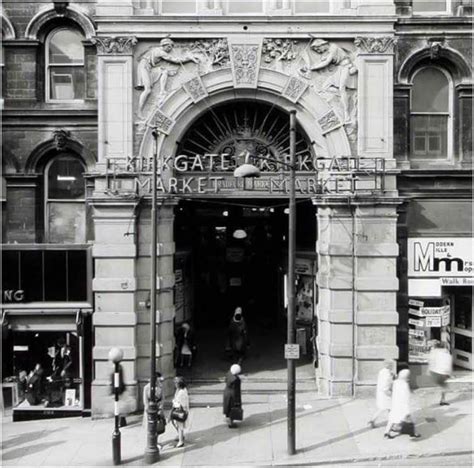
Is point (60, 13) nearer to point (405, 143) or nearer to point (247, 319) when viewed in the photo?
point (405, 143)

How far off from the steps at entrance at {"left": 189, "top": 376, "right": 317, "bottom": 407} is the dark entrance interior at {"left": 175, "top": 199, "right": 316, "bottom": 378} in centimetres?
53

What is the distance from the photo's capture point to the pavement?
13.0 metres

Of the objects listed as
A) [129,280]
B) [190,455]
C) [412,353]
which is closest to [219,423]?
[190,455]

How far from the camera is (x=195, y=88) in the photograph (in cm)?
1664

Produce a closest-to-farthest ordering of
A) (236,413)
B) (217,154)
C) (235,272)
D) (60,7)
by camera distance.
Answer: (236,413) → (60,7) → (217,154) → (235,272)

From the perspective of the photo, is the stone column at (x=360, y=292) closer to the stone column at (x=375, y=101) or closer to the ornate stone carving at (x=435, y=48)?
the stone column at (x=375, y=101)

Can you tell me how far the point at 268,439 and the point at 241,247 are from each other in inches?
520

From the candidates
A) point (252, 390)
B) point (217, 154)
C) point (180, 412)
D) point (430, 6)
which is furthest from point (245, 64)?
point (180, 412)

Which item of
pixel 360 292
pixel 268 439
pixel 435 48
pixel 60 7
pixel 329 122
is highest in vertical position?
pixel 60 7

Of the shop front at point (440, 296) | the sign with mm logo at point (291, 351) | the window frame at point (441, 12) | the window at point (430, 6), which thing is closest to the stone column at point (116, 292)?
the sign with mm logo at point (291, 351)

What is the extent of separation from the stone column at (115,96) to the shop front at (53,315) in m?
3.17

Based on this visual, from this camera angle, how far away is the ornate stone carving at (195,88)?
1661cm

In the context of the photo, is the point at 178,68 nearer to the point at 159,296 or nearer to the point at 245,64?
the point at 245,64

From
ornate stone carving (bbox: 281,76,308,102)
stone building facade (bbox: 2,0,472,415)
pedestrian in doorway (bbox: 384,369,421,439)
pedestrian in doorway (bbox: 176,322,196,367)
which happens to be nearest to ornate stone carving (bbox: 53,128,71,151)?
stone building facade (bbox: 2,0,472,415)
